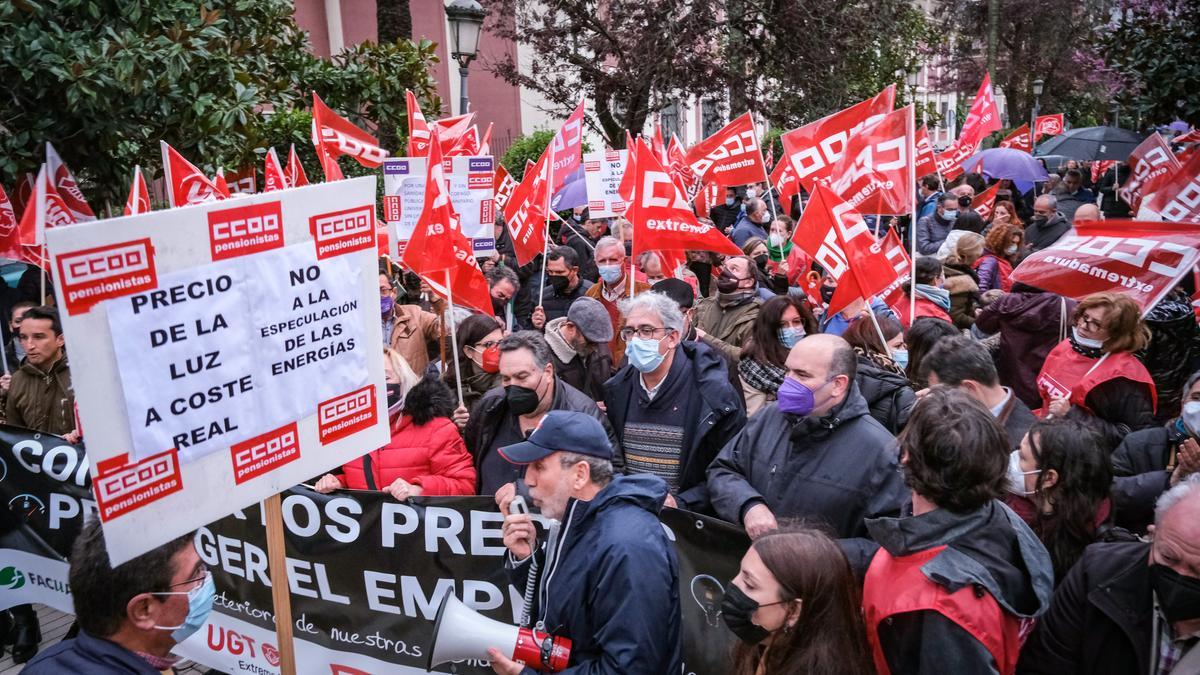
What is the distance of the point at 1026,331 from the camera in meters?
6.13

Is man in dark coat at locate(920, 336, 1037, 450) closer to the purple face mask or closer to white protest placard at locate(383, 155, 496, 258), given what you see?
the purple face mask

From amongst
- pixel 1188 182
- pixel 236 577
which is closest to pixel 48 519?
pixel 236 577

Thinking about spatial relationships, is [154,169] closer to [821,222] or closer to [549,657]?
[821,222]

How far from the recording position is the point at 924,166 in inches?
464

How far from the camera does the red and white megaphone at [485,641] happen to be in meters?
2.86

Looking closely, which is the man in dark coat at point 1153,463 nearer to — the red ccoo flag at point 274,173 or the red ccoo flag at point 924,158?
the red ccoo flag at point 274,173

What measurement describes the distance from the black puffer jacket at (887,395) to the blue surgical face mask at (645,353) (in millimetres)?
929

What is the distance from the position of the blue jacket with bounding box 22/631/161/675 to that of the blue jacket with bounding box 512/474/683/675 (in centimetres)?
107

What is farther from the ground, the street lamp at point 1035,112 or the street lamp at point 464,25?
the street lamp at point 464,25

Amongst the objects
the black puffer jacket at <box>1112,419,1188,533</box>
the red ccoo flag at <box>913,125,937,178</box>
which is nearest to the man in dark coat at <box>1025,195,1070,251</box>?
the red ccoo flag at <box>913,125,937,178</box>

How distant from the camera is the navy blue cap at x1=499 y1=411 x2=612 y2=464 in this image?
3.04 m

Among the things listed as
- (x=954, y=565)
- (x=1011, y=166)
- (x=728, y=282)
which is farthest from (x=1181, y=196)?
(x=1011, y=166)

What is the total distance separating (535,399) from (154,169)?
683 cm

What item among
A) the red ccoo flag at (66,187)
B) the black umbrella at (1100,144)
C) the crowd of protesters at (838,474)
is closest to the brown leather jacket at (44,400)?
the crowd of protesters at (838,474)
